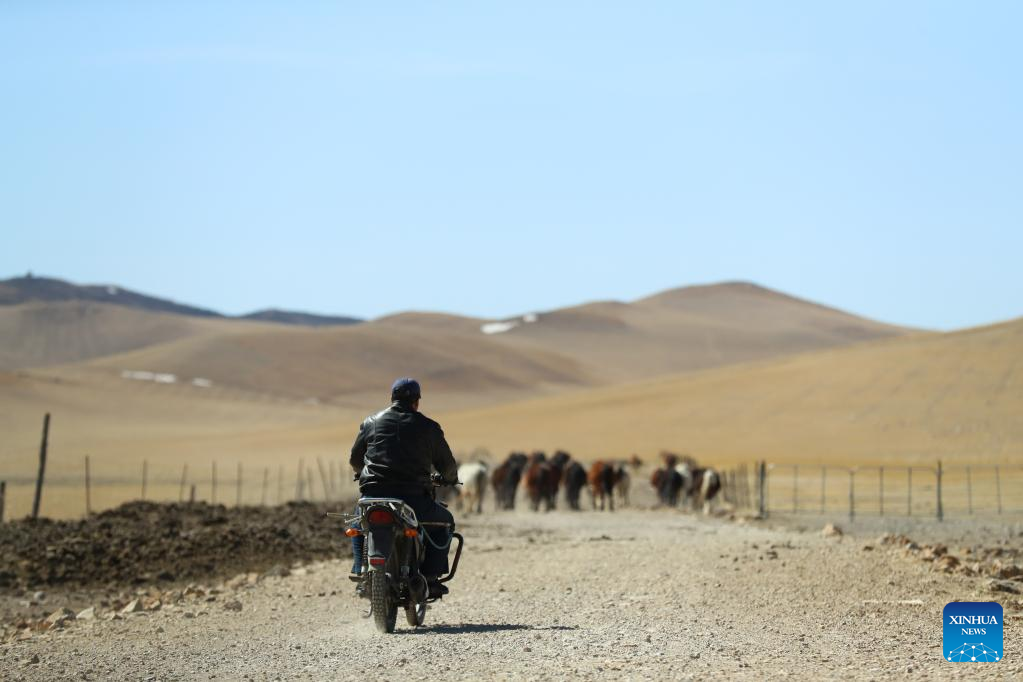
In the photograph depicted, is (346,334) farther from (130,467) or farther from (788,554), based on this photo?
(788,554)

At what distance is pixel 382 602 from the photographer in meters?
9.98

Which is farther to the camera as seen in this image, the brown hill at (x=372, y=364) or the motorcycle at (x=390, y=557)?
the brown hill at (x=372, y=364)

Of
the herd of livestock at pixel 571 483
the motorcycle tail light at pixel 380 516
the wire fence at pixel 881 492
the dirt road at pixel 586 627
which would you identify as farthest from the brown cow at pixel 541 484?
the motorcycle tail light at pixel 380 516

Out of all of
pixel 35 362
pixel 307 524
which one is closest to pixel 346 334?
pixel 35 362

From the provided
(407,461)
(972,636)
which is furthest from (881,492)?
(407,461)

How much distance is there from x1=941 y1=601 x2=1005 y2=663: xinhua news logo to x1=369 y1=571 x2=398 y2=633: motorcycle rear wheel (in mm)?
3780

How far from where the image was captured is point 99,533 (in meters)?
21.0

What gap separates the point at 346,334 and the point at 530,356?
24217 millimetres

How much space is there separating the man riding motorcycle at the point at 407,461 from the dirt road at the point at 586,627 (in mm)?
668

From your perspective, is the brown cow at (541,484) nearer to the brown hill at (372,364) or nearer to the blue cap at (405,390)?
the blue cap at (405,390)

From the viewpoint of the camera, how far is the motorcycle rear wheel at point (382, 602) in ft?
32.6

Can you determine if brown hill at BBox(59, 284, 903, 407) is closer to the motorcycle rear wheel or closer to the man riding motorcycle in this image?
the man riding motorcycle

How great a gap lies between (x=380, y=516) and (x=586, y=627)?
5.81ft

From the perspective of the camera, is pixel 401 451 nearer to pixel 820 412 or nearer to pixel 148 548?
pixel 148 548
